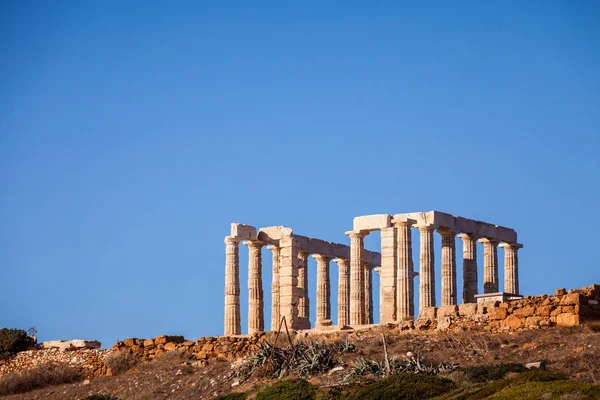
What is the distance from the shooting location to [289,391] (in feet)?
125

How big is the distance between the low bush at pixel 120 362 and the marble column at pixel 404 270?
1298cm

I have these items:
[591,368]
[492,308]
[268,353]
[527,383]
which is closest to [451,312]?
[492,308]

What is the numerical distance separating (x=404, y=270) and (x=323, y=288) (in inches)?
385

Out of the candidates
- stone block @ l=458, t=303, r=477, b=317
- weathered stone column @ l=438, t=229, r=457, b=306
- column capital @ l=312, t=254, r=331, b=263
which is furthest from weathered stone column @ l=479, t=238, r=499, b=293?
stone block @ l=458, t=303, r=477, b=317

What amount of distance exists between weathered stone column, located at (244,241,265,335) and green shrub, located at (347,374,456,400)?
2895 centimetres

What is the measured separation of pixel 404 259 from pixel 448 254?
2806mm

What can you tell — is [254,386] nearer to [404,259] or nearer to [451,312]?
[451,312]

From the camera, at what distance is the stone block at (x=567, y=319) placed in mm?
44562

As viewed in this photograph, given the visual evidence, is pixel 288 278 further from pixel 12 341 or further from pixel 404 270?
pixel 12 341

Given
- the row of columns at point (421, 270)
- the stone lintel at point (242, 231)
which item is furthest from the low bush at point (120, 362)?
the stone lintel at point (242, 231)

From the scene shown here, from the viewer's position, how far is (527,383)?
32.3 m

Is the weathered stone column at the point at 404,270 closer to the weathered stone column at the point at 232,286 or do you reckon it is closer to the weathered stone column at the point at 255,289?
the weathered stone column at the point at 255,289

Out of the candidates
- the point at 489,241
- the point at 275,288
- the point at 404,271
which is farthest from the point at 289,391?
the point at 275,288

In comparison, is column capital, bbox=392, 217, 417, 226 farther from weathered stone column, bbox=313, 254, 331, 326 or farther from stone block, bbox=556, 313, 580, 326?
stone block, bbox=556, 313, 580, 326
